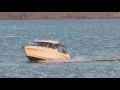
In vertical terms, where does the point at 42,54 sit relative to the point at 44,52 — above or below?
below

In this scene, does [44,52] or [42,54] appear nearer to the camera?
[44,52]
